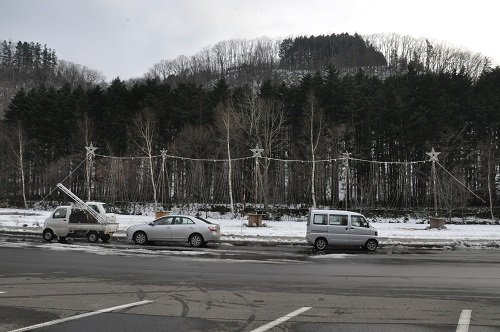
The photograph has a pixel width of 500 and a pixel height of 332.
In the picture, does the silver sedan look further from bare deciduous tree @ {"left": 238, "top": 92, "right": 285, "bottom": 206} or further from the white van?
bare deciduous tree @ {"left": 238, "top": 92, "right": 285, "bottom": 206}

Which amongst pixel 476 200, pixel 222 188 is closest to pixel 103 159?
pixel 222 188

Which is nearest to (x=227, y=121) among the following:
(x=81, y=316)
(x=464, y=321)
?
(x=81, y=316)

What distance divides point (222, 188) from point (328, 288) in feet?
137

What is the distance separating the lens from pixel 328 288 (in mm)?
10711

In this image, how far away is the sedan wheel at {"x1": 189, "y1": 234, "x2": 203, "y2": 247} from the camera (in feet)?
72.1

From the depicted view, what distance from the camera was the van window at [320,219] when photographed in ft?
72.8

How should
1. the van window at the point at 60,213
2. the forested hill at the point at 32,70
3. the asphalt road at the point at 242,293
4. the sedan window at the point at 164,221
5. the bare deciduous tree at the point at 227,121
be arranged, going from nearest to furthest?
the asphalt road at the point at 242,293 → the sedan window at the point at 164,221 → the van window at the point at 60,213 → the bare deciduous tree at the point at 227,121 → the forested hill at the point at 32,70

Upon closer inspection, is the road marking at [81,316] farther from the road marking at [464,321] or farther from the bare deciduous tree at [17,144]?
the bare deciduous tree at [17,144]

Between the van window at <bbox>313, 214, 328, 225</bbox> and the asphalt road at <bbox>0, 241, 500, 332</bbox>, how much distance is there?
4.98m

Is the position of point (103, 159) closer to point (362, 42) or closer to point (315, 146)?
point (315, 146)

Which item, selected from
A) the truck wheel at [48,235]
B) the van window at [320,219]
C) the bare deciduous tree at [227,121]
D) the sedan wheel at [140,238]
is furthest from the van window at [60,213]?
the bare deciduous tree at [227,121]

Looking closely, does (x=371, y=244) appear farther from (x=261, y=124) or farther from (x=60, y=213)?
(x=261, y=124)

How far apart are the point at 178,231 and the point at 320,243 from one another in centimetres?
673

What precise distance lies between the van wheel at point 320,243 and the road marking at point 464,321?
13.6 m
